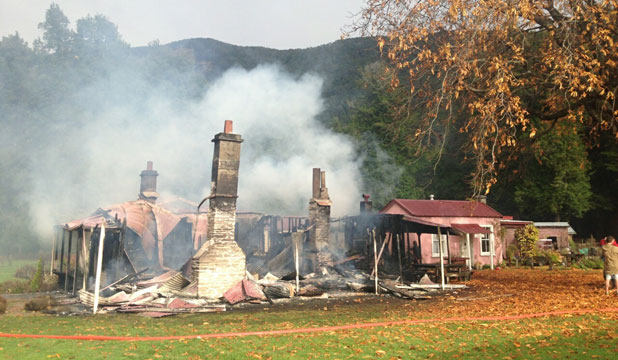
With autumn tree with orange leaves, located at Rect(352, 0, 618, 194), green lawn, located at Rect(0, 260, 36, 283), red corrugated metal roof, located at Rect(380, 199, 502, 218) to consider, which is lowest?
green lawn, located at Rect(0, 260, 36, 283)

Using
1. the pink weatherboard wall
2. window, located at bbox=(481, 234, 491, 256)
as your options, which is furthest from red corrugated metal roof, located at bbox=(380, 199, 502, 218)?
window, located at bbox=(481, 234, 491, 256)

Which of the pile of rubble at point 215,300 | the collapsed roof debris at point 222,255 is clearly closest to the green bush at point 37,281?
the collapsed roof debris at point 222,255

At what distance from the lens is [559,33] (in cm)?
1191

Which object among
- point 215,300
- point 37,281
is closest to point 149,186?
point 37,281

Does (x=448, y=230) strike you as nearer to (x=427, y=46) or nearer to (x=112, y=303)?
(x=427, y=46)

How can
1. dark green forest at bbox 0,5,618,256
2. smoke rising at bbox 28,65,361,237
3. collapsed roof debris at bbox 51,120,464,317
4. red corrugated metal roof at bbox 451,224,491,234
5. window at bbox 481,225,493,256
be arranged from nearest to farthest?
collapsed roof debris at bbox 51,120,464,317, red corrugated metal roof at bbox 451,224,491,234, window at bbox 481,225,493,256, smoke rising at bbox 28,65,361,237, dark green forest at bbox 0,5,618,256

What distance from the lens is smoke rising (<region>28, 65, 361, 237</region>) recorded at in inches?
1193

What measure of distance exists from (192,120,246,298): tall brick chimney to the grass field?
2381 mm

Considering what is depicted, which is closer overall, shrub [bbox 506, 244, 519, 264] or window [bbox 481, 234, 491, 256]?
window [bbox 481, 234, 491, 256]

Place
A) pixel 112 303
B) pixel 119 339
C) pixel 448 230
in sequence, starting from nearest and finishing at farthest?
1. pixel 119 339
2. pixel 112 303
3. pixel 448 230

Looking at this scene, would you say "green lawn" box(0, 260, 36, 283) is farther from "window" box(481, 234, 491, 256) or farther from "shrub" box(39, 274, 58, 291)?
"window" box(481, 234, 491, 256)

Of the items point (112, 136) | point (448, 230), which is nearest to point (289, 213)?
point (448, 230)

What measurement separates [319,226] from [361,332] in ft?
38.2

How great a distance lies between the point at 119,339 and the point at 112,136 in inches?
1425
